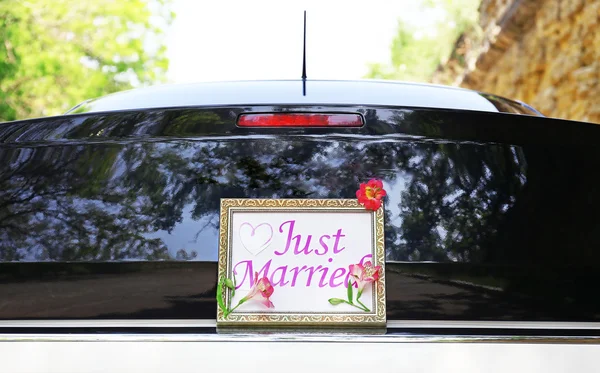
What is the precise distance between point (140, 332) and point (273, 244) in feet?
1.35

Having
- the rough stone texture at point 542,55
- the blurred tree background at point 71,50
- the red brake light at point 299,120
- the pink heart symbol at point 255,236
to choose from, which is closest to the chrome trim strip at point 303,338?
the pink heart symbol at point 255,236

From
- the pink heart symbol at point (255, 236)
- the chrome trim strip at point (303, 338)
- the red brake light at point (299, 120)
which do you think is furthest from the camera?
the red brake light at point (299, 120)

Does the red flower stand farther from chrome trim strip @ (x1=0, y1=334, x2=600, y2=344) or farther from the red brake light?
chrome trim strip @ (x1=0, y1=334, x2=600, y2=344)

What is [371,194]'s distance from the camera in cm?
187

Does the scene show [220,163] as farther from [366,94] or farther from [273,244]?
[366,94]

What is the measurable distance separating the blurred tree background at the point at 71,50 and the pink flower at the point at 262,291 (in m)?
11.1

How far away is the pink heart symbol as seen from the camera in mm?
1840

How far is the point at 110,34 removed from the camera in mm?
15398

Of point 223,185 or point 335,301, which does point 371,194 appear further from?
point 223,185

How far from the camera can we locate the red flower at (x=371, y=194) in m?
1.86

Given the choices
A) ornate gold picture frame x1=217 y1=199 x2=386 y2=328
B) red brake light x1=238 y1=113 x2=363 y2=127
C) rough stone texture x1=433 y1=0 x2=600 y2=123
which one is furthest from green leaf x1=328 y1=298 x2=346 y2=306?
rough stone texture x1=433 y1=0 x2=600 y2=123

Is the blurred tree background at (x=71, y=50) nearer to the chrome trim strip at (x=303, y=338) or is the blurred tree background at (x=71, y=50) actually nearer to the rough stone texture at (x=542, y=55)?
the rough stone texture at (x=542, y=55)

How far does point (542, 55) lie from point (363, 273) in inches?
364
